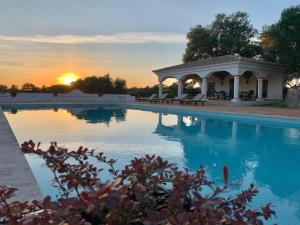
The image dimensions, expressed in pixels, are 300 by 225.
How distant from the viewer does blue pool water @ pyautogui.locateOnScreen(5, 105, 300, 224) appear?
564cm

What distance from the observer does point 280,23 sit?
72.9 feet

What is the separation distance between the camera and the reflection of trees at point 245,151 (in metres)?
6.33

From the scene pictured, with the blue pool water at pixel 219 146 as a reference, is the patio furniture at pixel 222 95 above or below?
above

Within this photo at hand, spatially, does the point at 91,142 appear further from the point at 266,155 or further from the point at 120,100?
the point at 120,100

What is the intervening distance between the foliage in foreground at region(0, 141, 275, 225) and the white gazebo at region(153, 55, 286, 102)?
20.7 meters

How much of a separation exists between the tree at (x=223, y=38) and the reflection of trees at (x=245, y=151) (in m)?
21.3

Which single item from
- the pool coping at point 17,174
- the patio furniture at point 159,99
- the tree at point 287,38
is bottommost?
the pool coping at point 17,174

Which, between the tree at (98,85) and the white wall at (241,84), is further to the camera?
the tree at (98,85)

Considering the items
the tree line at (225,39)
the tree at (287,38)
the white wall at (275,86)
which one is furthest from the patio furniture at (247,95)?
the tree line at (225,39)

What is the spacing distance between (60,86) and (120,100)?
8720 millimetres

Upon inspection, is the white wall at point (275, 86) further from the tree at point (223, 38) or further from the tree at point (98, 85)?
the tree at point (98, 85)

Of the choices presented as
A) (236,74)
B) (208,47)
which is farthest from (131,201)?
(208,47)

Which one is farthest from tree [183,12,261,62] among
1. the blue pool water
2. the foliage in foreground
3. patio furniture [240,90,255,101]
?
the foliage in foreground

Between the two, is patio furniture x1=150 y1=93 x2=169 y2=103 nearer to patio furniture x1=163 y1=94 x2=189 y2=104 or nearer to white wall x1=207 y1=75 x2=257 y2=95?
patio furniture x1=163 y1=94 x2=189 y2=104
